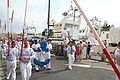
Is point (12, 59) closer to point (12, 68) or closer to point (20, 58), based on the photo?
point (12, 68)

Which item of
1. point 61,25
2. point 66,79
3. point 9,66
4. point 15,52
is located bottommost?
point 66,79

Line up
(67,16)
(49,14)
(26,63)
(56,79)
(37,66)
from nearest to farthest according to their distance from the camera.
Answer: (26,63)
(56,79)
(37,66)
(49,14)
(67,16)

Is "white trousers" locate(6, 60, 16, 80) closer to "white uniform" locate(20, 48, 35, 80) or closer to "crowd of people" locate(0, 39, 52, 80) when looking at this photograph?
"crowd of people" locate(0, 39, 52, 80)

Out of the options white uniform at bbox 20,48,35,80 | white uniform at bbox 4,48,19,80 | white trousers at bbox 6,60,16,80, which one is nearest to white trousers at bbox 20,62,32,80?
white uniform at bbox 20,48,35,80

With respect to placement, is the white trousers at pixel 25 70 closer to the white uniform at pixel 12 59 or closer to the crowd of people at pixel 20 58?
the crowd of people at pixel 20 58

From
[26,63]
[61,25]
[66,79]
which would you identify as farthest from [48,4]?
[26,63]

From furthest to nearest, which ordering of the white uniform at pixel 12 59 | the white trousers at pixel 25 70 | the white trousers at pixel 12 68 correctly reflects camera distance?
the white trousers at pixel 12 68
the white uniform at pixel 12 59
the white trousers at pixel 25 70

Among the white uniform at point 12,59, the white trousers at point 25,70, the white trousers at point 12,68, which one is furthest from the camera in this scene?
the white trousers at point 12,68

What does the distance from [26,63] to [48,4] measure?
15476mm

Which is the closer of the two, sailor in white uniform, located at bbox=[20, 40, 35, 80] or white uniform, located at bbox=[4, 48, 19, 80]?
sailor in white uniform, located at bbox=[20, 40, 35, 80]

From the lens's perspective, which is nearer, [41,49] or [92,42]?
[41,49]

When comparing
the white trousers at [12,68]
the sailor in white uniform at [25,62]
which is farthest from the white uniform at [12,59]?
the sailor in white uniform at [25,62]

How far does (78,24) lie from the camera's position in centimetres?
3072

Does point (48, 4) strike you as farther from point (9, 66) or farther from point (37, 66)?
point (9, 66)
